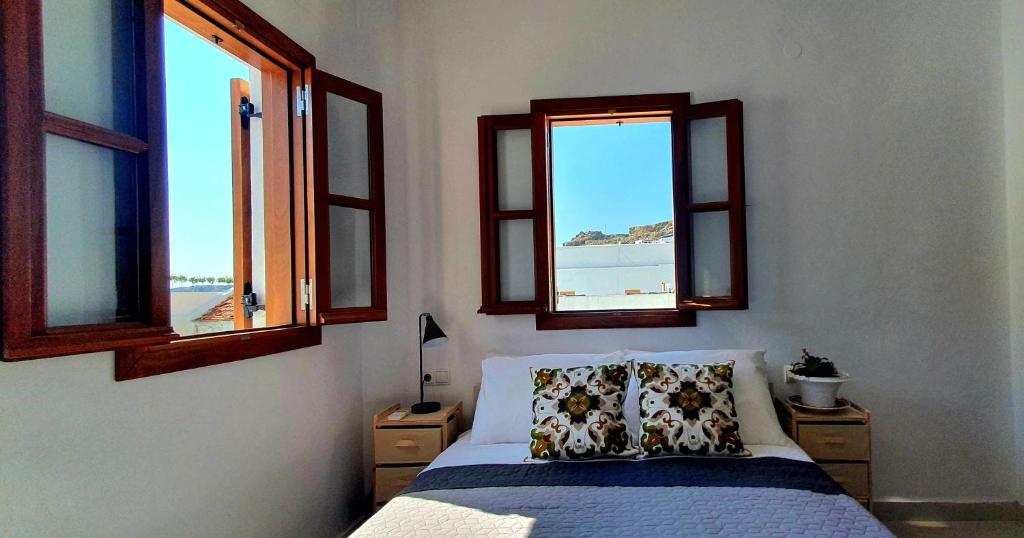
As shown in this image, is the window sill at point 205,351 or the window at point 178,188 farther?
the window sill at point 205,351

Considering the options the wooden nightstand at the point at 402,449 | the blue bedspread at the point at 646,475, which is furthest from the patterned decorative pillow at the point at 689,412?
the wooden nightstand at the point at 402,449

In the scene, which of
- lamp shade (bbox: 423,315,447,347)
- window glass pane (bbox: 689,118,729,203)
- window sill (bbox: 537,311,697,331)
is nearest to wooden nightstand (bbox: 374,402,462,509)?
lamp shade (bbox: 423,315,447,347)

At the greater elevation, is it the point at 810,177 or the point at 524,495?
the point at 810,177

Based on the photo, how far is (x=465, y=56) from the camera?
9.59 ft

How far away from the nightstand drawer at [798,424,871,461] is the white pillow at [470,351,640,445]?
0.80 metres

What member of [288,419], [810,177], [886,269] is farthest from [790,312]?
[288,419]

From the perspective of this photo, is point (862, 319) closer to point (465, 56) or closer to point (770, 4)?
point (770, 4)

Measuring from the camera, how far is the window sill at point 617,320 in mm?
2797

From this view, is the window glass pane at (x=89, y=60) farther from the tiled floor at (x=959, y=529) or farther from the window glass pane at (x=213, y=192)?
the tiled floor at (x=959, y=529)

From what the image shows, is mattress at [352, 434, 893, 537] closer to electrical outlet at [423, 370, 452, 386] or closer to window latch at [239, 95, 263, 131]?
electrical outlet at [423, 370, 452, 386]

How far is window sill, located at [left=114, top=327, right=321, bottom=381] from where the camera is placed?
1460mm

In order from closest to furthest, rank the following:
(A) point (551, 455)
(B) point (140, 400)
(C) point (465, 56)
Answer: (B) point (140, 400) < (A) point (551, 455) < (C) point (465, 56)

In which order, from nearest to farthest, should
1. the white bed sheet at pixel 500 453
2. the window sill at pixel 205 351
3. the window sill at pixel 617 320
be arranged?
the window sill at pixel 205 351 < the white bed sheet at pixel 500 453 < the window sill at pixel 617 320

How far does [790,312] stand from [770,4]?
1.64 m
